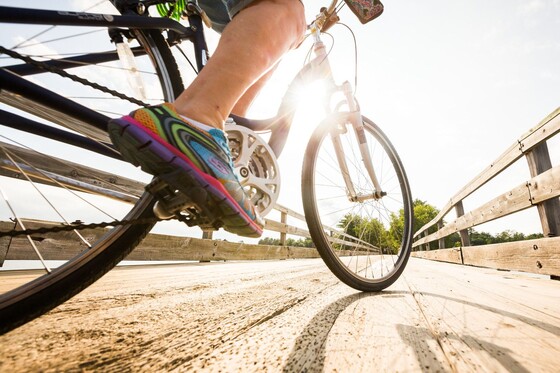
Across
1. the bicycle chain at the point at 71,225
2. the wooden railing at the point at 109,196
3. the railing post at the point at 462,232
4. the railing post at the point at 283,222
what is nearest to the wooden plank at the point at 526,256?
the wooden railing at the point at 109,196

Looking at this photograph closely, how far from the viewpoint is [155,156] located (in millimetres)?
540

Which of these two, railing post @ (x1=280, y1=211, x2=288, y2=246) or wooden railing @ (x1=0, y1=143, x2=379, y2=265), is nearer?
wooden railing @ (x1=0, y1=143, x2=379, y2=265)

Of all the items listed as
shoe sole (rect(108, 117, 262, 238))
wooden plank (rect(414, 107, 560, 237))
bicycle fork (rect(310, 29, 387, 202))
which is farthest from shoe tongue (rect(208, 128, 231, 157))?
wooden plank (rect(414, 107, 560, 237))

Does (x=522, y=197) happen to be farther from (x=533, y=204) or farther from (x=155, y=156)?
(x=155, y=156)

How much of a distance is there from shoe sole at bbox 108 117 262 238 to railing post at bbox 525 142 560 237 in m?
2.19

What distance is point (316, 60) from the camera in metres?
1.56

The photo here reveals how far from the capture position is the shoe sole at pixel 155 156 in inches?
21.1

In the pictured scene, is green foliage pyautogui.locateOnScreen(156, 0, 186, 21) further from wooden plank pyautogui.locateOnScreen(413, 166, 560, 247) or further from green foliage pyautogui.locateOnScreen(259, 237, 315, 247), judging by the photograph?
green foliage pyautogui.locateOnScreen(259, 237, 315, 247)

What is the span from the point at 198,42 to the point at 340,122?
85 cm

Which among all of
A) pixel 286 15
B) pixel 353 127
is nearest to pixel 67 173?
pixel 286 15

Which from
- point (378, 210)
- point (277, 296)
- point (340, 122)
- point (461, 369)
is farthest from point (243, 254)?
point (461, 369)

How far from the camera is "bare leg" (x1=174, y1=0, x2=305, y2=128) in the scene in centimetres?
67

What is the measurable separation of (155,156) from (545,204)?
236 centimetres

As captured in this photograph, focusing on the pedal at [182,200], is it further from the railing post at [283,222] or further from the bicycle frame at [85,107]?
the railing post at [283,222]
